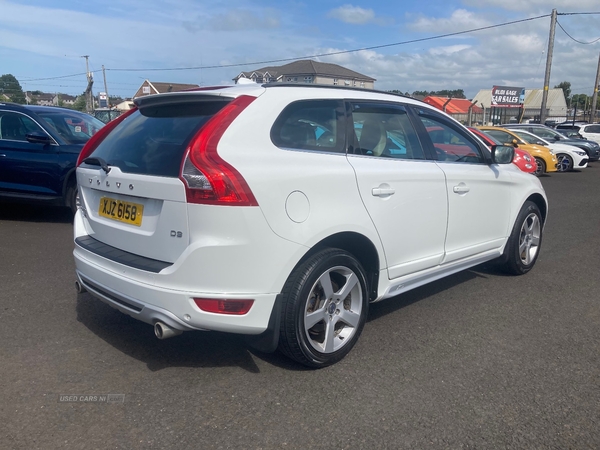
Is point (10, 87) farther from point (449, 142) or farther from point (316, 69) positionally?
point (449, 142)

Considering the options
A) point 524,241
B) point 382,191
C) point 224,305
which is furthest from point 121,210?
point 524,241

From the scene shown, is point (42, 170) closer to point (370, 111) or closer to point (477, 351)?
point (370, 111)

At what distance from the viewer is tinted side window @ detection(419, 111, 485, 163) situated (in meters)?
4.34

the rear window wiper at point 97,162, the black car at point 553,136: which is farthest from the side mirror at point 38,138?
the black car at point 553,136

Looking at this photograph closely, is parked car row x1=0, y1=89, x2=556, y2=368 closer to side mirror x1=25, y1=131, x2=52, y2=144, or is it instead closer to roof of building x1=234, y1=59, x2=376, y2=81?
side mirror x1=25, y1=131, x2=52, y2=144

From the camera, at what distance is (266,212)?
295cm

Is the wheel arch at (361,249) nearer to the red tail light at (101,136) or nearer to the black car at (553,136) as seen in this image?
the red tail light at (101,136)

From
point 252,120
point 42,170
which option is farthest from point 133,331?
point 42,170

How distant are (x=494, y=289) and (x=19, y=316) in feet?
13.3

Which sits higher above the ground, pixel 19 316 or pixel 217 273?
pixel 217 273

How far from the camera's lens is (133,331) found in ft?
13.0

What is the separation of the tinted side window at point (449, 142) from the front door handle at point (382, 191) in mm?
814

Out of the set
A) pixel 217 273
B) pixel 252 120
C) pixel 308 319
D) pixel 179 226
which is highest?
pixel 252 120

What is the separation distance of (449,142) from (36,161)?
5.71 m
